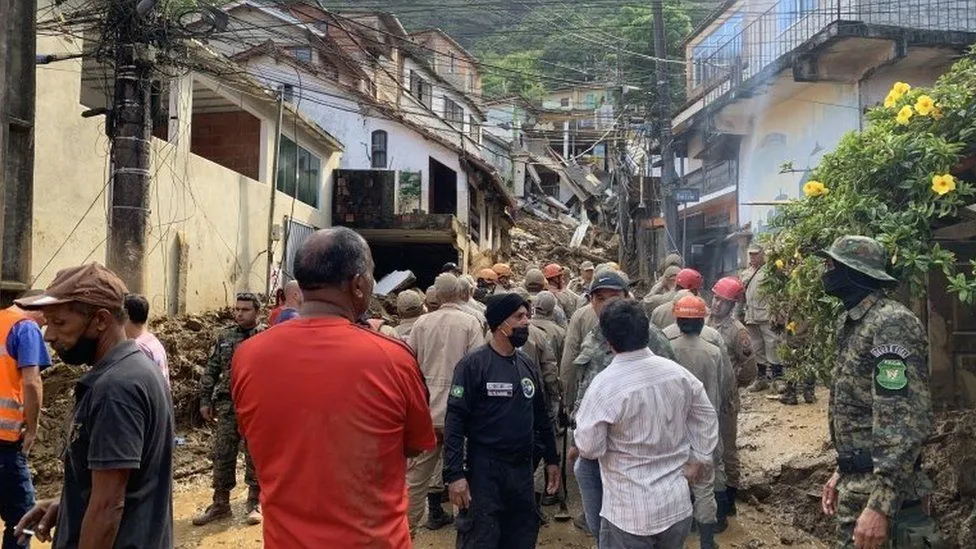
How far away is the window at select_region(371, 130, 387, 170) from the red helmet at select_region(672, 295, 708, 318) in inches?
677

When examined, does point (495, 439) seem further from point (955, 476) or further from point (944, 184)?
point (955, 476)

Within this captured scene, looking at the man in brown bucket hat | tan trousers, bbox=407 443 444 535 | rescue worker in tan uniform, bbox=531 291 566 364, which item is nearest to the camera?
the man in brown bucket hat

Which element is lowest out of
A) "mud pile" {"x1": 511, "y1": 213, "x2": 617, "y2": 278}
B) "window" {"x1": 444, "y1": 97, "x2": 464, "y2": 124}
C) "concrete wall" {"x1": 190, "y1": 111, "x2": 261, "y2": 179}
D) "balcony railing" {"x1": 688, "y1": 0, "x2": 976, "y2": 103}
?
"mud pile" {"x1": 511, "y1": 213, "x2": 617, "y2": 278}

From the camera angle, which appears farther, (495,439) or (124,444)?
(495,439)

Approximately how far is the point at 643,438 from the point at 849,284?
1236mm

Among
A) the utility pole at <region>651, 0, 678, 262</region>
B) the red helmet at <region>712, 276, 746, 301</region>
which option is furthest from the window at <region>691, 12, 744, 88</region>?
the red helmet at <region>712, 276, 746, 301</region>

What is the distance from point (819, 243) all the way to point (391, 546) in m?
3.67

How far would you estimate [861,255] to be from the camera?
3424 millimetres

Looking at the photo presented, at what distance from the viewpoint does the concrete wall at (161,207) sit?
26.5ft

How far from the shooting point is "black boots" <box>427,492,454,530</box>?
20.1 feet

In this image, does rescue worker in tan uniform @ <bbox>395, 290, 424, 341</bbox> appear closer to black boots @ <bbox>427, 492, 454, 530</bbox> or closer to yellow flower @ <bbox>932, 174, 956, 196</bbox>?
black boots @ <bbox>427, 492, 454, 530</bbox>

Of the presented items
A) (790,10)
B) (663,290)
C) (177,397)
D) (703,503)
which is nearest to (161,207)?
(177,397)

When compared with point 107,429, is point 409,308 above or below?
above

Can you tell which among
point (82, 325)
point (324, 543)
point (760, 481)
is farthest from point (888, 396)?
point (760, 481)
